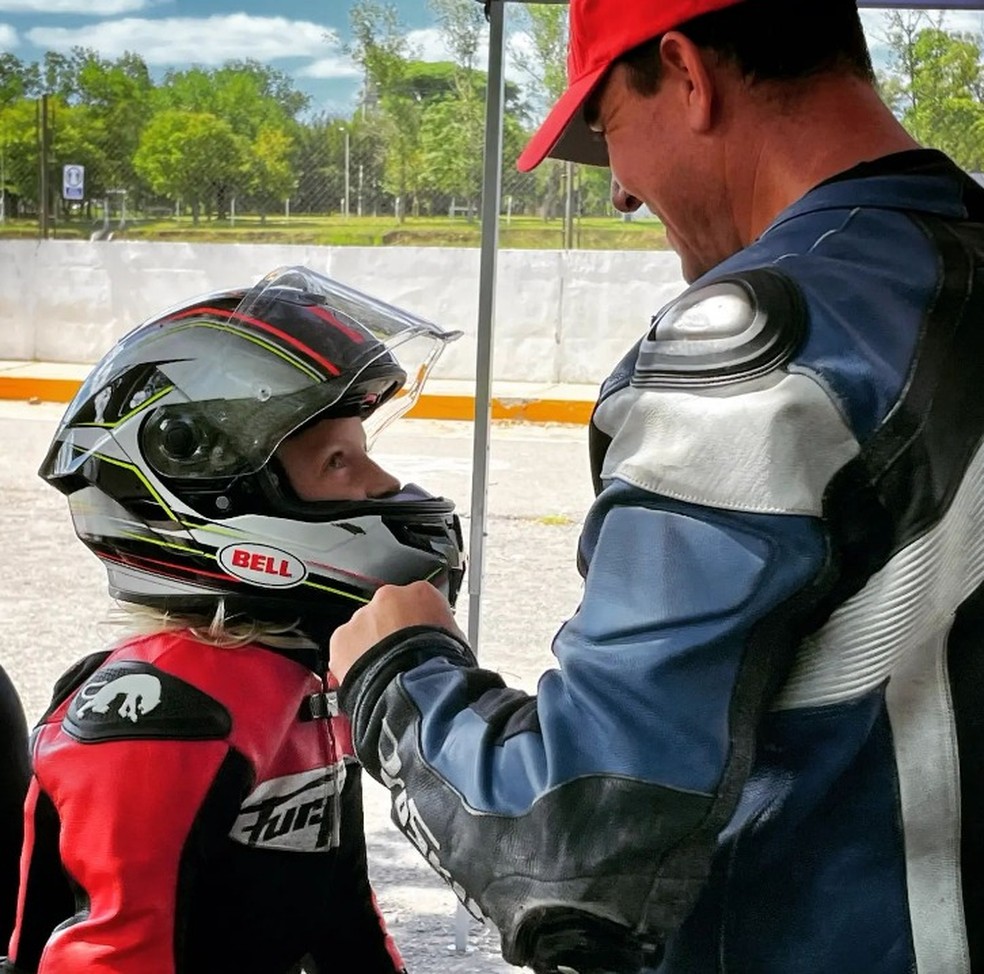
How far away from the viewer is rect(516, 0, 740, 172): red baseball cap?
39.0 inches

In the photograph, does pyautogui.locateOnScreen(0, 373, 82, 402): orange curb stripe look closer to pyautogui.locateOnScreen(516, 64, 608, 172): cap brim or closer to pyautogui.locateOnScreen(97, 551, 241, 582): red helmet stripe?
pyautogui.locateOnScreen(97, 551, 241, 582): red helmet stripe

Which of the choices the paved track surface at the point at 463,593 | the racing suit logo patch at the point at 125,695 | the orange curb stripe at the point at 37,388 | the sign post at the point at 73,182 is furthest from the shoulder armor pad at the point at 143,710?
the sign post at the point at 73,182

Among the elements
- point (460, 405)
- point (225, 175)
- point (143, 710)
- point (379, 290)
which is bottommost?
point (460, 405)

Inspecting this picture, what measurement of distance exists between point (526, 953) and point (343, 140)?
406 inches

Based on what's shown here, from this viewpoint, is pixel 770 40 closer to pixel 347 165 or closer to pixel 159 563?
pixel 159 563

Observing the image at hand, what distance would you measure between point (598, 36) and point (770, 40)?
13 centimetres

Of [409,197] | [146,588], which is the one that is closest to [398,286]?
[409,197]

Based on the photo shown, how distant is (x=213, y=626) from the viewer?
5.25 ft

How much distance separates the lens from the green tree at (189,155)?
10.8 metres

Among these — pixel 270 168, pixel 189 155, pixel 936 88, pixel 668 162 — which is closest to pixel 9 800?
pixel 668 162

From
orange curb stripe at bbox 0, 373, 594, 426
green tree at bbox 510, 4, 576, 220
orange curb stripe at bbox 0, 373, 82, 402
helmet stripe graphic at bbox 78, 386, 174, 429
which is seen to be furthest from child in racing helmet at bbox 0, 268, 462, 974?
orange curb stripe at bbox 0, 373, 82, 402

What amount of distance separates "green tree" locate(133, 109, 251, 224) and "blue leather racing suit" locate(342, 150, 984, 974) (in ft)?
34.5

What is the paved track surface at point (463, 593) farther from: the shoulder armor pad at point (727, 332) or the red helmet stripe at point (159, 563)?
the shoulder armor pad at point (727, 332)

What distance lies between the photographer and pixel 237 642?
1.59m
